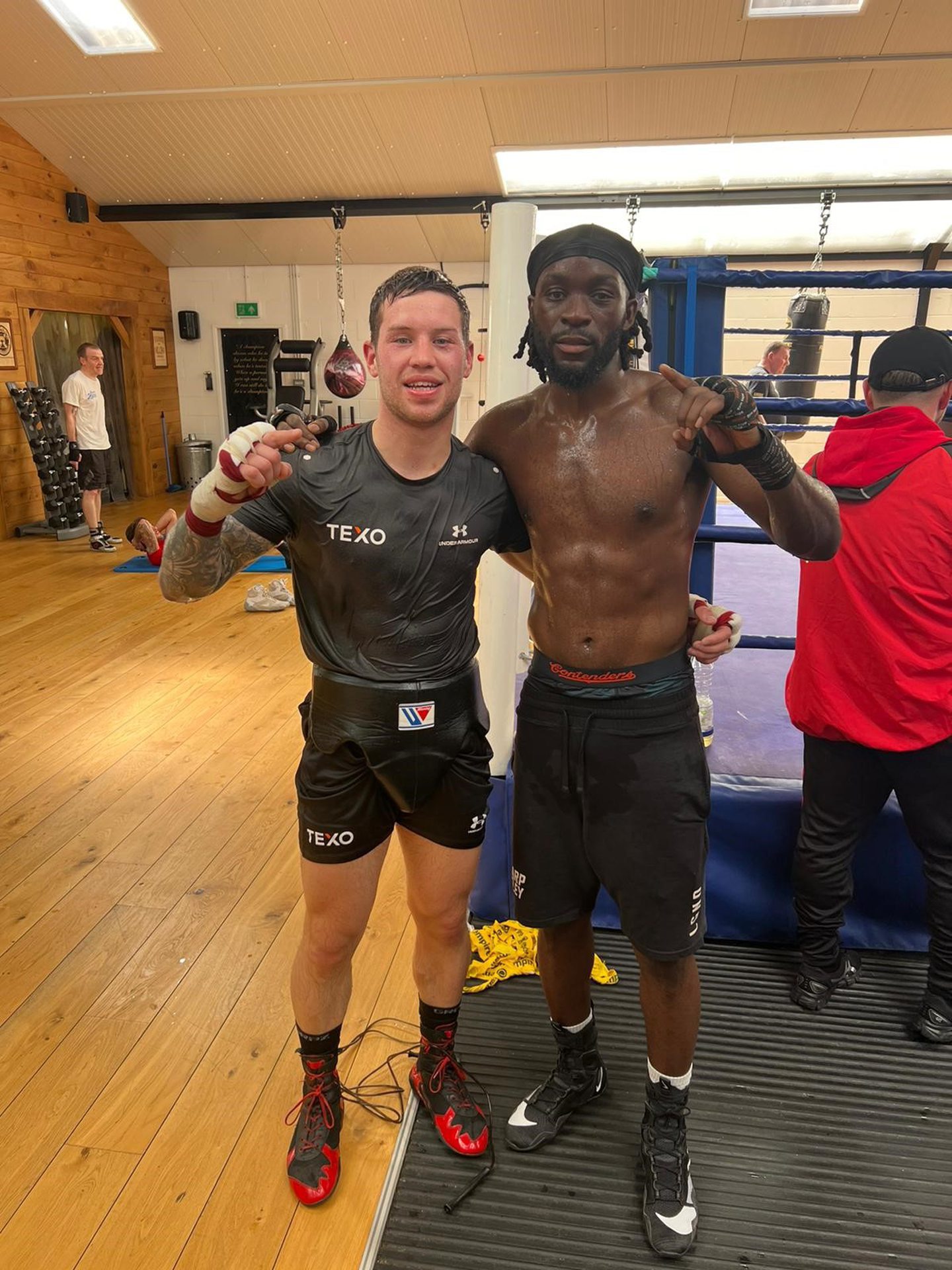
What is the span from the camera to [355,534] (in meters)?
1.44

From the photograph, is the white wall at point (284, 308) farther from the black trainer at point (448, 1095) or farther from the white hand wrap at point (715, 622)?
the black trainer at point (448, 1095)

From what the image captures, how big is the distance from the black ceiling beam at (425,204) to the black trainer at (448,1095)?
5.95m

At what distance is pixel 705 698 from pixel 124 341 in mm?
8444

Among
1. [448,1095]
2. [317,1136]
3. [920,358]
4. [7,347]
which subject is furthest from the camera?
[7,347]

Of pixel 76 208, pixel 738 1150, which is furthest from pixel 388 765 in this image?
pixel 76 208

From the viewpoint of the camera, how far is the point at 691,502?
153cm

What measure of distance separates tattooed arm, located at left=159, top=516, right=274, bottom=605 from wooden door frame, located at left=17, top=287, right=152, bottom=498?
280 inches

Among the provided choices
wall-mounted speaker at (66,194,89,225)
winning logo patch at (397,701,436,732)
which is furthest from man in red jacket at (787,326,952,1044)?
wall-mounted speaker at (66,194,89,225)

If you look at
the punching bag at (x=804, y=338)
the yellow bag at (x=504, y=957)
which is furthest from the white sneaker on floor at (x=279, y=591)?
the yellow bag at (x=504, y=957)

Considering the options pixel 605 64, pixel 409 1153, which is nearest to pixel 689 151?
pixel 605 64

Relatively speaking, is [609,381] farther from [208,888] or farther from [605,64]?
[605,64]

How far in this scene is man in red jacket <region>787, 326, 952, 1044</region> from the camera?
185 centimetres

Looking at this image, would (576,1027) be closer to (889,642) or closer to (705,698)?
(889,642)

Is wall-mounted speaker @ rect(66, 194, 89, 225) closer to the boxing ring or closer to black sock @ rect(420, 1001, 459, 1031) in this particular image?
the boxing ring
